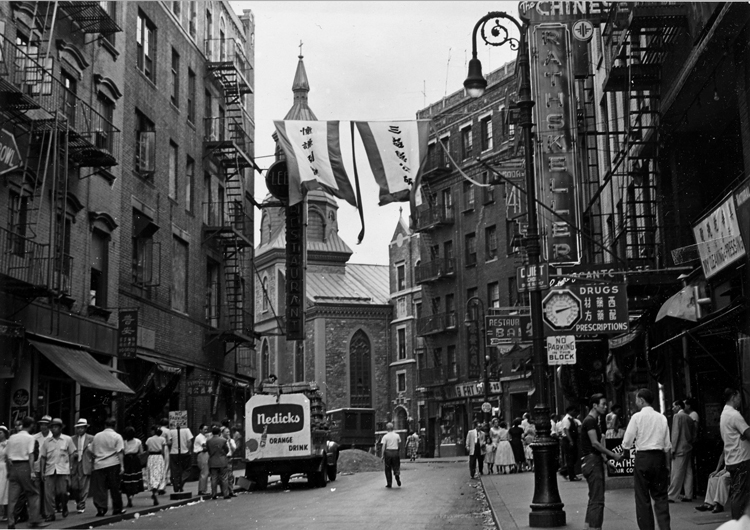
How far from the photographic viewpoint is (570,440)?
21.5m

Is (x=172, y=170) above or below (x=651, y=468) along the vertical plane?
above

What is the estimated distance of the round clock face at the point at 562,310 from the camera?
61.2ft

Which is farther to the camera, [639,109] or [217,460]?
[217,460]

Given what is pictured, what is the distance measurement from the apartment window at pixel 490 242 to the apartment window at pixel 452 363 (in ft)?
22.0

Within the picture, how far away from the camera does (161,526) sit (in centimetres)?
1662

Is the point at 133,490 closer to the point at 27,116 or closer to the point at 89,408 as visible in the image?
the point at 89,408

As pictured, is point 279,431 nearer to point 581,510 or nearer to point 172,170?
point 172,170

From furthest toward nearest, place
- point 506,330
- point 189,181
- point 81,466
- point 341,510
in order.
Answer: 1. point 189,181
2. point 506,330
3. point 81,466
4. point 341,510

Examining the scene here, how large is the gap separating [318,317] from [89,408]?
2394 inches

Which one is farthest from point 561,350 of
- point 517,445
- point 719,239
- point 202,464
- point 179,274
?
point 179,274

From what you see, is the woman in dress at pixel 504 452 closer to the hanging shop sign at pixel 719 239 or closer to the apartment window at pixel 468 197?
the hanging shop sign at pixel 719 239

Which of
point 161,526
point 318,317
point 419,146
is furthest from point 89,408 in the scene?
point 318,317

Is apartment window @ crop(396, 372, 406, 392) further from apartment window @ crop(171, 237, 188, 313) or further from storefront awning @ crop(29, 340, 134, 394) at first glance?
storefront awning @ crop(29, 340, 134, 394)

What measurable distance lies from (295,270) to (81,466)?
22.3 metres
